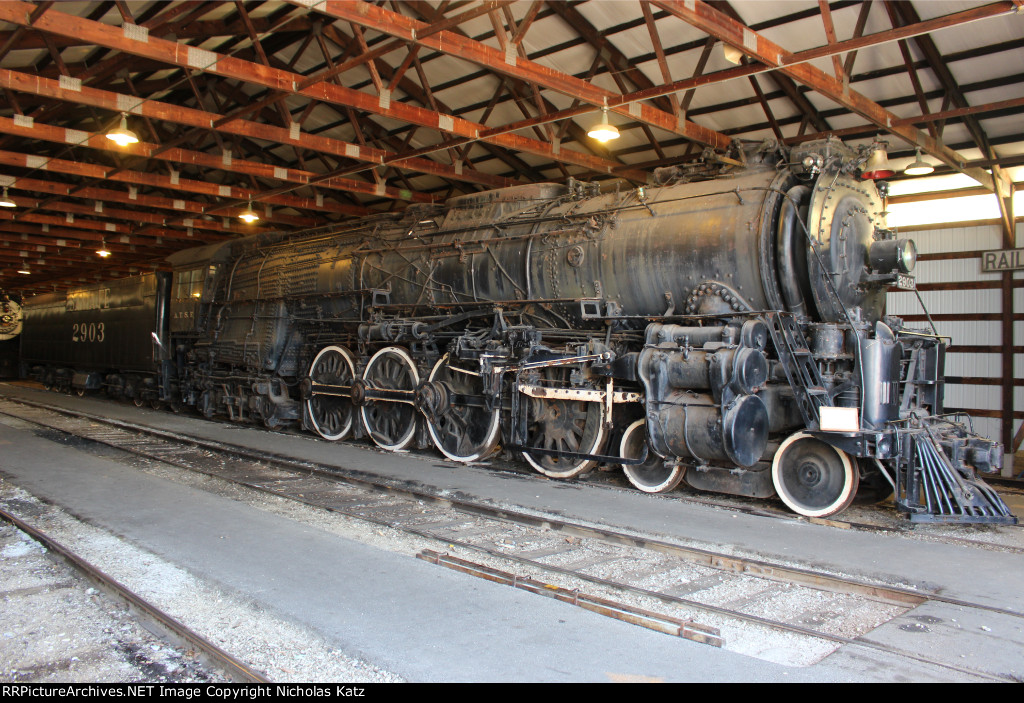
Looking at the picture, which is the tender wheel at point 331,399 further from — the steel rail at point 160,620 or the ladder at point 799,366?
the ladder at point 799,366

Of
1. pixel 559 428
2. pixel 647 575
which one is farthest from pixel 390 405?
pixel 647 575

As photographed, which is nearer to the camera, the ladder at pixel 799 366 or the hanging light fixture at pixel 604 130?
the ladder at pixel 799 366

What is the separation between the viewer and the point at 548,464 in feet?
27.7

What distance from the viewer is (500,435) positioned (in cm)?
891

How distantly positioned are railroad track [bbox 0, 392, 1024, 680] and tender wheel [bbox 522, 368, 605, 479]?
1.59 metres

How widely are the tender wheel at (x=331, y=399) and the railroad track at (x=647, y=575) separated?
3.29 metres

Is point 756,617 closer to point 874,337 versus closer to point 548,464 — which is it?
point 874,337

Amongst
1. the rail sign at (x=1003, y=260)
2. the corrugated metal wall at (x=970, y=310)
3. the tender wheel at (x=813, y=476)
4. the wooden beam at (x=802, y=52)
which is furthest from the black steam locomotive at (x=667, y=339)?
the corrugated metal wall at (x=970, y=310)

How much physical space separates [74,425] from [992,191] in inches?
650

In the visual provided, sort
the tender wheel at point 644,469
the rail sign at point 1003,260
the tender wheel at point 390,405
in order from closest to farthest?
the tender wheel at point 644,469 → the tender wheel at point 390,405 → the rail sign at point 1003,260

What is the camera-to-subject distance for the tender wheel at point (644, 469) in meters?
7.36

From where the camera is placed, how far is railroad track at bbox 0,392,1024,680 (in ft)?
12.8

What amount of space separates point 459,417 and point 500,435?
0.77 metres

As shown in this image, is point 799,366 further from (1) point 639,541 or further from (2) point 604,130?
(2) point 604,130
